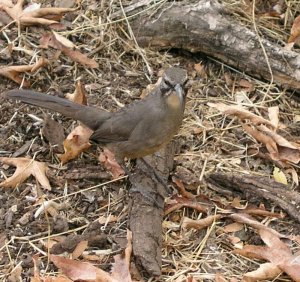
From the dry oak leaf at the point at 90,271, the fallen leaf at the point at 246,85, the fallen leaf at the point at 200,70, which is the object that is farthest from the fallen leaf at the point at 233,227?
the fallen leaf at the point at 200,70

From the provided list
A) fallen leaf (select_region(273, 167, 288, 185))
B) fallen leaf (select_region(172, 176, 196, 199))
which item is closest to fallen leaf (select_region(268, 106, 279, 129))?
fallen leaf (select_region(273, 167, 288, 185))

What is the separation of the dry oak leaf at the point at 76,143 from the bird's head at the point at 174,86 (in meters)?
0.70

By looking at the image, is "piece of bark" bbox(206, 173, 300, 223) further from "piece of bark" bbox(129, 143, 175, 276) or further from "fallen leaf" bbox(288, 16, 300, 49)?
"fallen leaf" bbox(288, 16, 300, 49)

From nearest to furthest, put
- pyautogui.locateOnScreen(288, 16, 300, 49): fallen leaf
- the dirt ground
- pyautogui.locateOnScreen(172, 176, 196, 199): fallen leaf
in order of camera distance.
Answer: the dirt ground → pyautogui.locateOnScreen(172, 176, 196, 199): fallen leaf → pyautogui.locateOnScreen(288, 16, 300, 49): fallen leaf

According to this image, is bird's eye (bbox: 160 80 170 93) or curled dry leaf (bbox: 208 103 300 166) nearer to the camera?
bird's eye (bbox: 160 80 170 93)

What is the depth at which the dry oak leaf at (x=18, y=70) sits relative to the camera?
214 inches

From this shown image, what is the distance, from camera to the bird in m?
Answer: 4.68

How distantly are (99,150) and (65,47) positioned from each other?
1063mm

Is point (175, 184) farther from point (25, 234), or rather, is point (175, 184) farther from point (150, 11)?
point (150, 11)

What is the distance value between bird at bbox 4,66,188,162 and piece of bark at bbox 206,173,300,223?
483mm

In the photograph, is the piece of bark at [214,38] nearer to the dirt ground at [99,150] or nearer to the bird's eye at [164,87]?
the dirt ground at [99,150]

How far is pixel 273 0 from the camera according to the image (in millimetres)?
6734

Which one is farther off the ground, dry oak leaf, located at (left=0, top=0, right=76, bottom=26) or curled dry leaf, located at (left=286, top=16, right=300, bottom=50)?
dry oak leaf, located at (left=0, top=0, right=76, bottom=26)

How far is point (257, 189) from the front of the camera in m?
4.79
